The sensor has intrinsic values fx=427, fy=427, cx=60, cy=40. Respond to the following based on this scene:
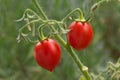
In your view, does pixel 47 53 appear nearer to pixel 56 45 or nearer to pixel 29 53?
pixel 56 45

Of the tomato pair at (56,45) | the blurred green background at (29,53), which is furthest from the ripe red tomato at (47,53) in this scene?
the blurred green background at (29,53)

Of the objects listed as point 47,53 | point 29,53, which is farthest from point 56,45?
point 29,53

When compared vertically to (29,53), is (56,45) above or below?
above

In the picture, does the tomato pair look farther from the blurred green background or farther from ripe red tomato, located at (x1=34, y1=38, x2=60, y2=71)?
the blurred green background

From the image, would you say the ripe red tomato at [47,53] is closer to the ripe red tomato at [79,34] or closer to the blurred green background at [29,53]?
the ripe red tomato at [79,34]

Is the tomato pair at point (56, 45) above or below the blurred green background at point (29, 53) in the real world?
above

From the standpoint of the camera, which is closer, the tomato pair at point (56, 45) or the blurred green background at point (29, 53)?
the tomato pair at point (56, 45)
